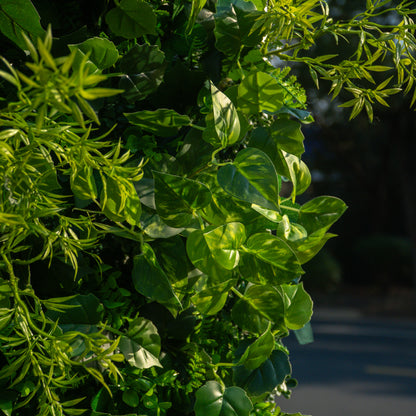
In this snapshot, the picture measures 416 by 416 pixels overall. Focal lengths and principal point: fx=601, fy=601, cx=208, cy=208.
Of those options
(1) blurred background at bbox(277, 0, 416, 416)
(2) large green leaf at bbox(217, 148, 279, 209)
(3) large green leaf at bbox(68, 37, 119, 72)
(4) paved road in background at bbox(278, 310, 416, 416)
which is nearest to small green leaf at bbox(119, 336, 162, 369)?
(2) large green leaf at bbox(217, 148, 279, 209)

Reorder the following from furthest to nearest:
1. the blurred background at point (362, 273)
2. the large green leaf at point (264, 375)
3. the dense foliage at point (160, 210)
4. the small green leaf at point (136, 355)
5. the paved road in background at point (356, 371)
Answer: the blurred background at point (362, 273) → the paved road in background at point (356, 371) → the large green leaf at point (264, 375) → the small green leaf at point (136, 355) → the dense foliage at point (160, 210)

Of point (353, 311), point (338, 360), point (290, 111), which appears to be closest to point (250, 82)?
point (290, 111)

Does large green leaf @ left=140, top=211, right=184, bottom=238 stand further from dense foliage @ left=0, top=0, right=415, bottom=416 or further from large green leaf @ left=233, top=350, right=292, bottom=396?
large green leaf @ left=233, top=350, right=292, bottom=396

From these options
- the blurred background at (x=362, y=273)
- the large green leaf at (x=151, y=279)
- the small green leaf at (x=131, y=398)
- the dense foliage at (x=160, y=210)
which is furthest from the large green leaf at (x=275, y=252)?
the blurred background at (x=362, y=273)

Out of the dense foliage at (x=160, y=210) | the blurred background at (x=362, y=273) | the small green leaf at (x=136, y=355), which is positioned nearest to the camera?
the dense foliage at (x=160, y=210)

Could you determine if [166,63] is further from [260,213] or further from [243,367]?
[243,367]

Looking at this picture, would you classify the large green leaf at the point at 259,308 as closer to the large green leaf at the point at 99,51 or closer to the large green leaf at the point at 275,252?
the large green leaf at the point at 275,252

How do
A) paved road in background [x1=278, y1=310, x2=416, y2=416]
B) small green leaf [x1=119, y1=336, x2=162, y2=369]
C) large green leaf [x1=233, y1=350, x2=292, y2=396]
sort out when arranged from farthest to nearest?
paved road in background [x1=278, y1=310, x2=416, y2=416], large green leaf [x1=233, y1=350, x2=292, y2=396], small green leaf [x1=119, y1=336, x2=162, y2=369]

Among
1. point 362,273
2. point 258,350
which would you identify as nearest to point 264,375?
point 258,350

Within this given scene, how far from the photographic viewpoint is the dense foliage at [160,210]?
25.5 inches

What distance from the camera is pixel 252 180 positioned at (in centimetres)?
70

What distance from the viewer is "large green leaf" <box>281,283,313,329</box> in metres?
0.84

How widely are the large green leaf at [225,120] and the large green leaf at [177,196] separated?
0.21ft

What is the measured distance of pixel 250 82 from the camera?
77 centimetres
